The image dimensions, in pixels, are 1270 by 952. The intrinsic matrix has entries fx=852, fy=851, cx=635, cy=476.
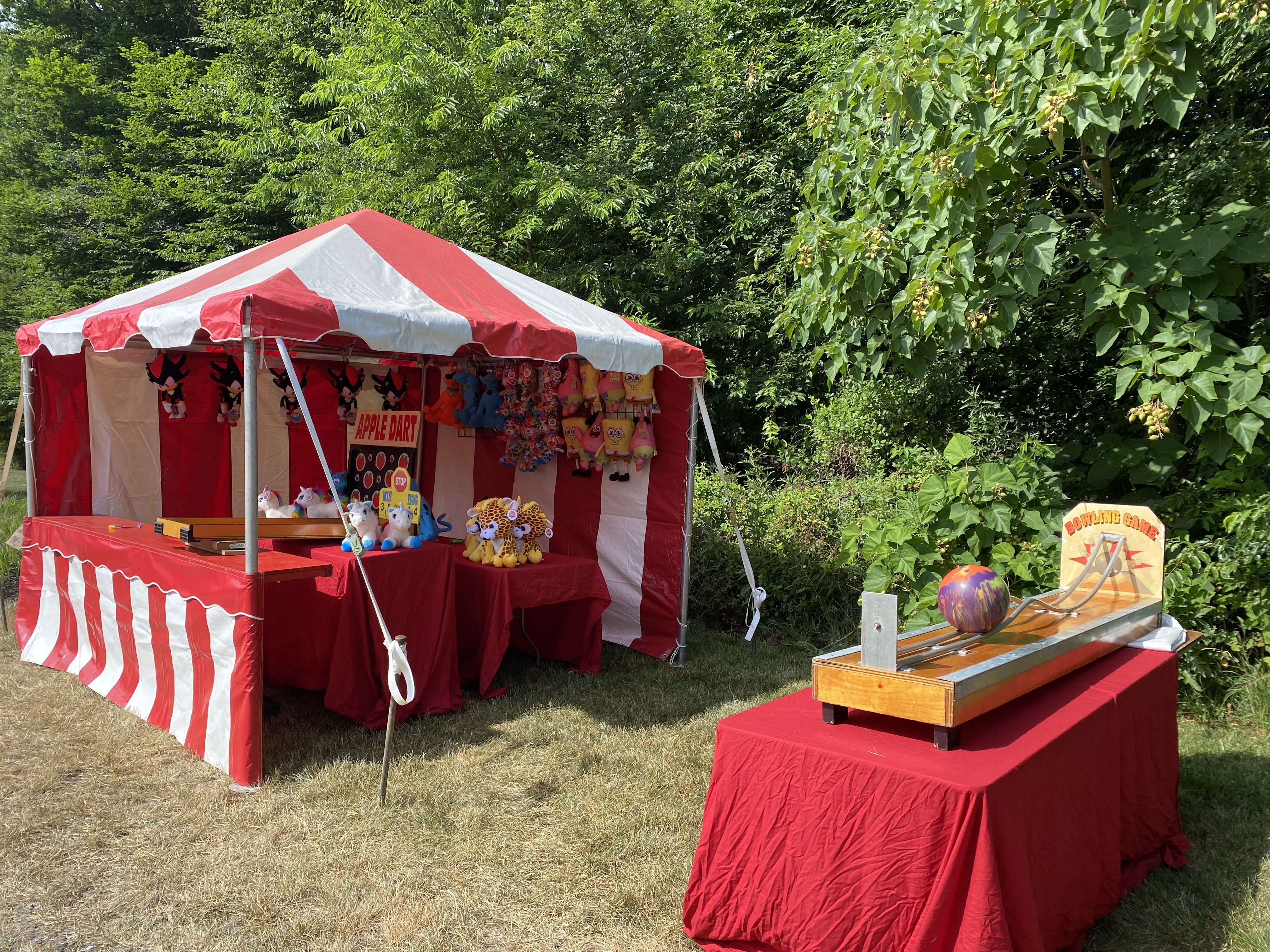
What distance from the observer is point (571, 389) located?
5289 mm

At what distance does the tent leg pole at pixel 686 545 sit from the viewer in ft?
16.0

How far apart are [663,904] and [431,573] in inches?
81.2

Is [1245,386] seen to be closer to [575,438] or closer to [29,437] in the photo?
[575,438]

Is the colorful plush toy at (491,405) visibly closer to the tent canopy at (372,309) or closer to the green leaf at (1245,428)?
the tent canopy at (372,309)

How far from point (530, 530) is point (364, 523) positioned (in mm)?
930

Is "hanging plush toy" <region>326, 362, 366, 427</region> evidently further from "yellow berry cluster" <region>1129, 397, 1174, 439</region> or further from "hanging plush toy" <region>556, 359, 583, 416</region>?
"yellow berry cluster" <region>1129, 397, 1174, 439</region>

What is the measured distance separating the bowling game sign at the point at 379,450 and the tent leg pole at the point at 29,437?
191 centimetres

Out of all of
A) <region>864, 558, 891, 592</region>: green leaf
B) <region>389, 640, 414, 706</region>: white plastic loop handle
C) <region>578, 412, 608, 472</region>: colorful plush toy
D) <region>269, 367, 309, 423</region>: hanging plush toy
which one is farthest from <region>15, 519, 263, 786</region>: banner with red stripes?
<region>864, 558, 891, 592</region>: green leaf

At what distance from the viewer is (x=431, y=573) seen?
4109mm

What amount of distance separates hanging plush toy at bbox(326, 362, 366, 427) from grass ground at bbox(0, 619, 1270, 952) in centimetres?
259

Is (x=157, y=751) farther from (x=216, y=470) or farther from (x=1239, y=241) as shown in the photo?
(x=1239, y=241)

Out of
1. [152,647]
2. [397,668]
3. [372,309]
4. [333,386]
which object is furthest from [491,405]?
[397,668]

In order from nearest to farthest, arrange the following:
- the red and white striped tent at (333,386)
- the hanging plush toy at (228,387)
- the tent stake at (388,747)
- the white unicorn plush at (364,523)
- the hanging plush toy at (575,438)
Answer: the tent stake at (388,747)
the red and white striped tent at (333,386)
the white unicorn plush at (364,523)
the hanging plush toy at (575,438)
the hanging plush toy at (228,387)

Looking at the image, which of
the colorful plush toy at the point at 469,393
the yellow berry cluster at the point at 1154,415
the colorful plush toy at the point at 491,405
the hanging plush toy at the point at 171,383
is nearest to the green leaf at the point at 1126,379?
the yellow berry cluster at the point at 1154,415
